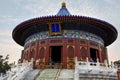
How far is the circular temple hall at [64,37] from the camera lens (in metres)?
16.5

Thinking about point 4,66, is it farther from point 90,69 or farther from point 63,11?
point 63,11

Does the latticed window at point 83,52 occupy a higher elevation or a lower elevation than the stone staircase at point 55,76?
higher

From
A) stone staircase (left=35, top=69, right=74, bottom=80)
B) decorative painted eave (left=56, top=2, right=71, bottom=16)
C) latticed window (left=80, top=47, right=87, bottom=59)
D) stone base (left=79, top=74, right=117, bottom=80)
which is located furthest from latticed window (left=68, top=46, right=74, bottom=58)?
decorative painted eave (left=56, top=2, right=71, bottom=16)

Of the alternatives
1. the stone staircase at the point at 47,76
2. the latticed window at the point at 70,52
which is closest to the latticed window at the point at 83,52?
the latticed window at the point at 70,52

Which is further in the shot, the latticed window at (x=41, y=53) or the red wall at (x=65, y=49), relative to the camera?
the latticed window at (x=41, y=53)

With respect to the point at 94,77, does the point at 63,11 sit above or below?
above

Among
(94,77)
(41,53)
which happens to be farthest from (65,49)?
(94,77)

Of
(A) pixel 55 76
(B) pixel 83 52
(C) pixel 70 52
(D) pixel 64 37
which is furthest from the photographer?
(D) pixel 64 37

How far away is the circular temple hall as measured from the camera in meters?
16.5

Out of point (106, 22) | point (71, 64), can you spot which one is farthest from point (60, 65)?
point (106, 22)

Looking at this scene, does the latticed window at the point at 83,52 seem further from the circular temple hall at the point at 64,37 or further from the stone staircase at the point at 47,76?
the stone staircase at the point at 47,76

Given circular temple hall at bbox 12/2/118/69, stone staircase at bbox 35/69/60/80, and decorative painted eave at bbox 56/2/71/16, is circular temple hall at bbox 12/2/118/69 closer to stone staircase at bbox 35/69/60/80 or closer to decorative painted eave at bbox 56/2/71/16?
stone staircase at bbox 35/69/60/80

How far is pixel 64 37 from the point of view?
17.1m

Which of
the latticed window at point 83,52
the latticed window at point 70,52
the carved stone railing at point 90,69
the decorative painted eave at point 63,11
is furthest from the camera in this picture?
the decorative painted eave at point 63,11
